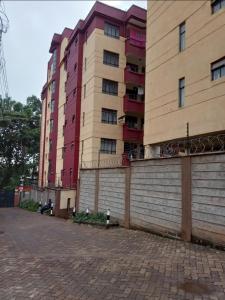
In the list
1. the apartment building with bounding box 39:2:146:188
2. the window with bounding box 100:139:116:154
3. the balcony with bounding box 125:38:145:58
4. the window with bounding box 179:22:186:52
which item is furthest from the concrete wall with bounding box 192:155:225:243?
the balcony with bounding box 125:38:145:58

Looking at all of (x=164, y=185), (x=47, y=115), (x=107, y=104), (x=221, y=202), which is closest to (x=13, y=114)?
(x=47, y=115)

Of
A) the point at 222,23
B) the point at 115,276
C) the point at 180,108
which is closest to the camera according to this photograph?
the point at 115,276

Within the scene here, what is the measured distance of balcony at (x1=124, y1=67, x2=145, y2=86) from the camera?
2647 cm

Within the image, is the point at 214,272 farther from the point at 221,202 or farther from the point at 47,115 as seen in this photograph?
the point at 47,115

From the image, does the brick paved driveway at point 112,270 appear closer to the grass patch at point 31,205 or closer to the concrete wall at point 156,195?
the concrete wall at point 156,195

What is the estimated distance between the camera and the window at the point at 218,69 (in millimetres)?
13240

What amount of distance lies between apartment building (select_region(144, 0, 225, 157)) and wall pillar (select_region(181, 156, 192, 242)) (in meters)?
1.46

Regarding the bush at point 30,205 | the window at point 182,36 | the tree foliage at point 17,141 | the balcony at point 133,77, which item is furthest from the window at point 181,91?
the tree foliage at point 17,141

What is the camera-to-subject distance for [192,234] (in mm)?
9844

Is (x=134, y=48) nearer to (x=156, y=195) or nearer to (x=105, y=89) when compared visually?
(x=105, y=89)

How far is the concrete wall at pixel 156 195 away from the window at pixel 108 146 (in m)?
11.4

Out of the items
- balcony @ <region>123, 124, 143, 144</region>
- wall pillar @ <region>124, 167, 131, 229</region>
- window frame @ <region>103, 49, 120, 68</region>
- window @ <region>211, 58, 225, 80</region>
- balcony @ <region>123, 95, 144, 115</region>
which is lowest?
wall pillar @ <region>124, 167, 131, 229</region>

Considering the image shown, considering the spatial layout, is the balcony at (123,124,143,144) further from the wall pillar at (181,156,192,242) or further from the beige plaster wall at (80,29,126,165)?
the wall pillar at (181,156,192,242)

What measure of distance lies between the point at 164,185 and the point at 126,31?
1934 cm
